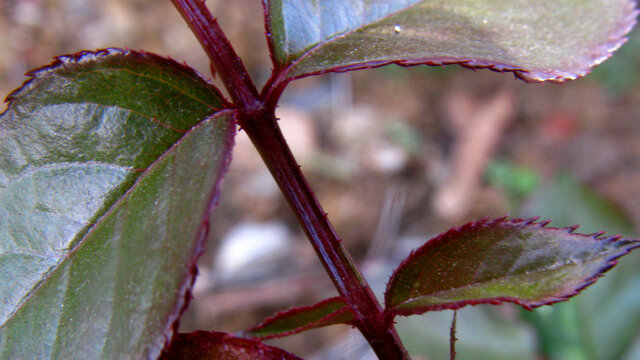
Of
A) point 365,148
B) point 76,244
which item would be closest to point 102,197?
point 76,244

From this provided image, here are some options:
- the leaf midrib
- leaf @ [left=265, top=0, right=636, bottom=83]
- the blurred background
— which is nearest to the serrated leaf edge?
the leaf midrib

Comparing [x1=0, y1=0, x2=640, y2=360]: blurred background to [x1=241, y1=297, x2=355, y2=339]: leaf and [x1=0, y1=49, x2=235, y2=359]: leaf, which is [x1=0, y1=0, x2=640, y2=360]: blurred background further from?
[x1=0, y1=49, x2=235, y2=359]: leaf

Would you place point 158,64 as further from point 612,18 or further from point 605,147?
point 605,147

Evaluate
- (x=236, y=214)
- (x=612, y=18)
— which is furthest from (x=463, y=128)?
(x=612, y=18)

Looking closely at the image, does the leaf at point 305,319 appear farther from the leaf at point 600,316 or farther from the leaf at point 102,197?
the leaf at point 600,316

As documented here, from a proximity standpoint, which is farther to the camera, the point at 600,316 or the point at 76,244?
the point at 600,316

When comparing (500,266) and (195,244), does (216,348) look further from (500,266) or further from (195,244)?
(500,266)
